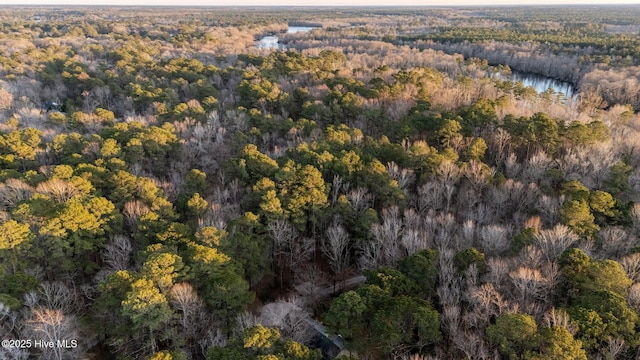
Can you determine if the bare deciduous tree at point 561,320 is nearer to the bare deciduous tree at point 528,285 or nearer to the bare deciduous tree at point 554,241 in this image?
the bare deciduous tree at point 528,285

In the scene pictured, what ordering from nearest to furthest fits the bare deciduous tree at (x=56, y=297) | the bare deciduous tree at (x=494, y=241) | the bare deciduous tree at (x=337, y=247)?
the bare deciduous tree at (x=56, y=297) < the bare deciduous tree at (x=494, y=241) < the bare deciduous tree at (x=337, y=247)

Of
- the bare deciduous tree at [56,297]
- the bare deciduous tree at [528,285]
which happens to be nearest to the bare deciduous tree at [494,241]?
the bare deciduous tree at [528,285]

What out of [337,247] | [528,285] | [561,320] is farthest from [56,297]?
[561,320]

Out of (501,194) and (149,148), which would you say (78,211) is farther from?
(501,194)

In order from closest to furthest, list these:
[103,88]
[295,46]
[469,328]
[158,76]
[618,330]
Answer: [618,330] < [469,328] < [103,88] < [158,76] < [295,46]

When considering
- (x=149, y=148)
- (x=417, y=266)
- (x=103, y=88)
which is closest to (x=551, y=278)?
(x=417, y=266)

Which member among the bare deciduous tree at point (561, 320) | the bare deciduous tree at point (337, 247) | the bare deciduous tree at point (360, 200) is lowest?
the bare deciduous tree at point (337, 247)

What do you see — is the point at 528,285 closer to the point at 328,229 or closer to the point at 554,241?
the point at 554,241
